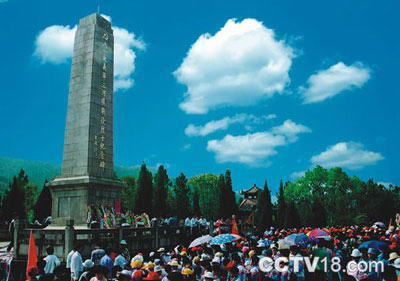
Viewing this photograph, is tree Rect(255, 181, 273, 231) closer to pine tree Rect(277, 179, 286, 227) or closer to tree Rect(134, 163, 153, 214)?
pine tree Rect(277, 179, 286, 227)

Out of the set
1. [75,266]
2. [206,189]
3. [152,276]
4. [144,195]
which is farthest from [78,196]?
[206,189]

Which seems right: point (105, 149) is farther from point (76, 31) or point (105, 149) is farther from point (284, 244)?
point (284, 244)

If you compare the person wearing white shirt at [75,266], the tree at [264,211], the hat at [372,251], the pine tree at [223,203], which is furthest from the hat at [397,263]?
the pine tree at [223,203]

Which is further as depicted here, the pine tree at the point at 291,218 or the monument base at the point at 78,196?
the pine tree at the point at 291,218

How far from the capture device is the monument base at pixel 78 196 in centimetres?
2127

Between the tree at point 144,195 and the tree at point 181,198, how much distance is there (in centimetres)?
661

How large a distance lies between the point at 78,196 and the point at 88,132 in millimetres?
3822

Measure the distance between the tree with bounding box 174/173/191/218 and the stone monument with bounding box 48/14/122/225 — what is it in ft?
105

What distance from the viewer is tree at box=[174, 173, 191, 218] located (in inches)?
2154

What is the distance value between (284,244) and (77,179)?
13.1 m

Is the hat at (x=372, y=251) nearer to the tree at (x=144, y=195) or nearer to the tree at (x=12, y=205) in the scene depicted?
the tree at (x=144, y=195)

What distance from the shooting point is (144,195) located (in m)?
49.6

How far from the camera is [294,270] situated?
962 cm

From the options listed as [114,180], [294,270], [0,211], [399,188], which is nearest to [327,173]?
[399,188]
